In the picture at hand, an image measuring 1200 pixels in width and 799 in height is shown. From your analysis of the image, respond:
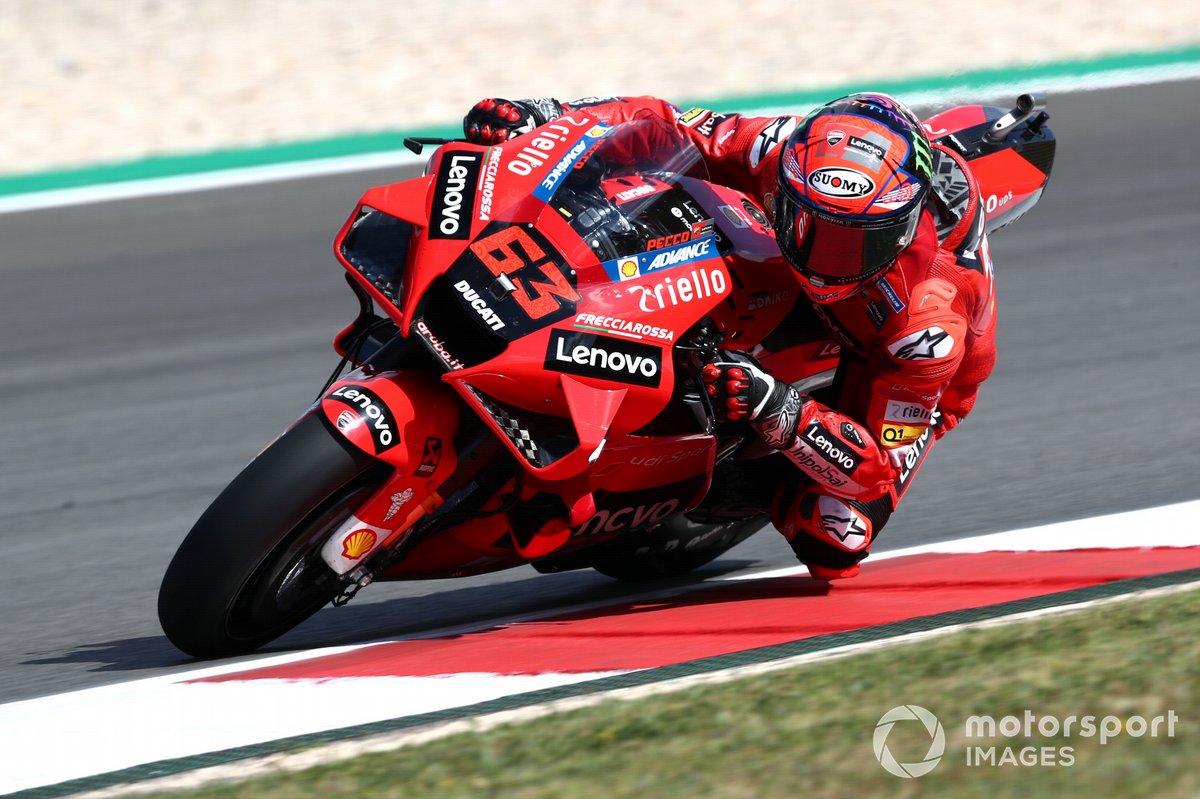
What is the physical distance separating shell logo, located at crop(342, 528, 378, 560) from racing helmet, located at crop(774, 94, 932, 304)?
3.99ft

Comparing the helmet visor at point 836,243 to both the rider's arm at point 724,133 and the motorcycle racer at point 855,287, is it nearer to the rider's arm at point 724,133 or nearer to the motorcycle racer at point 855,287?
the motorcycle racer at point 855,287

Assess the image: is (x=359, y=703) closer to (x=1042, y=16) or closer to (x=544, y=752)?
(x=544, y=752)

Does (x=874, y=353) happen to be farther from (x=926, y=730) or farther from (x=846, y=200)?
(x=926, y=730)

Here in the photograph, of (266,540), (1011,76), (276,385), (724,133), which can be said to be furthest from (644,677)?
(1011,76)

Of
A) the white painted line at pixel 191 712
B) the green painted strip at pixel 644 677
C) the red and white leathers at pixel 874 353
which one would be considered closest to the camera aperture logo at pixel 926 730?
the green painted strip at pixel 644 677

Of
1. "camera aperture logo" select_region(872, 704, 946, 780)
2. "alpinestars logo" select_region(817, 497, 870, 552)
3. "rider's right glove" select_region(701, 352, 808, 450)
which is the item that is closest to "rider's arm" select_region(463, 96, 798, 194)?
"rider's right glove" select_region(701, 352, 808, 450)

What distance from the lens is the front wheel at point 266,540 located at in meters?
3.69

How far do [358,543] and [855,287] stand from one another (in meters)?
1.36

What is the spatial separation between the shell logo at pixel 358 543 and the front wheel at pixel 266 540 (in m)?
0.05

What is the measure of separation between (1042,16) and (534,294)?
11756 mm

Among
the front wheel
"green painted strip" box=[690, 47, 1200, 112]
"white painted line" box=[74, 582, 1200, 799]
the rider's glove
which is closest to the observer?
"white painted line" box=[74, 582, 1200, 799]

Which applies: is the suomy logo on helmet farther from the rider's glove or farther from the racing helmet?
the rider's glove

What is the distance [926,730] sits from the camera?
2.98 metres

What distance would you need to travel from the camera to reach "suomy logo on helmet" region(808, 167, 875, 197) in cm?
391
